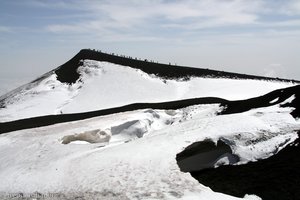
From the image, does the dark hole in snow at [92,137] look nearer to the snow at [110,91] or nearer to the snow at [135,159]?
the snow at [135,159]

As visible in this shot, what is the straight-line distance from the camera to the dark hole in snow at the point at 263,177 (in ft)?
47.1

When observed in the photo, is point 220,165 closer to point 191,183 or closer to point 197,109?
point 191,183

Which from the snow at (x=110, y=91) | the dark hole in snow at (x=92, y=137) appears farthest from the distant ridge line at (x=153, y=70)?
the dark hole in snow at (x=92, y=137)

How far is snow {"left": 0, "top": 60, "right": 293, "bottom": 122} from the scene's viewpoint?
1517 inches

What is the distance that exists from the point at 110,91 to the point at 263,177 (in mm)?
29386

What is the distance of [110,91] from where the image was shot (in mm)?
42969

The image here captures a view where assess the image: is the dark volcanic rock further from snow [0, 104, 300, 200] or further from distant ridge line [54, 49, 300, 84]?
distant ridge line [54, 49, 300, 84]

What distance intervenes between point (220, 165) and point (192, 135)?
332 centimetres

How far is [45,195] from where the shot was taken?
15.9 metres

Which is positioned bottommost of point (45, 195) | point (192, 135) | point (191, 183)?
point (45, 195)

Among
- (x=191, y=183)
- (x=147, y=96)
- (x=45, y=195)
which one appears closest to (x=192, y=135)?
(x=191, y=183)

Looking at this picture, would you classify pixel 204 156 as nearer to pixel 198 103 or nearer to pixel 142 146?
pixel 142 146

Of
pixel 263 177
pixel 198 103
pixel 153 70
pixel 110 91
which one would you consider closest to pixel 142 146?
pixel 263 177

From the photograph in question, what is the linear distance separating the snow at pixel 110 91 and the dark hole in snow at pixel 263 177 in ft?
65.4
